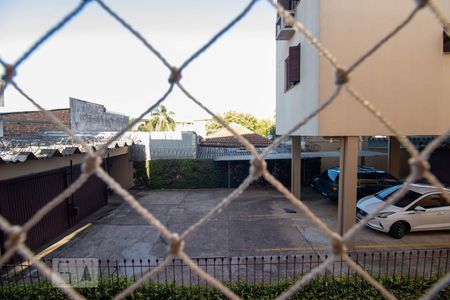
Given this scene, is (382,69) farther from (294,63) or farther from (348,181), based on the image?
(348,181)

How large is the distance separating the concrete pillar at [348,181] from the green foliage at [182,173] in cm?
707

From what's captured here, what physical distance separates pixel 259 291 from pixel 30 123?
37.1 feet

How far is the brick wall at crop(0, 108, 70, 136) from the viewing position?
1041 centimetres

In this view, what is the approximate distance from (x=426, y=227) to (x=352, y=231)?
7.32 m

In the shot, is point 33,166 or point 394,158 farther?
point 394,158

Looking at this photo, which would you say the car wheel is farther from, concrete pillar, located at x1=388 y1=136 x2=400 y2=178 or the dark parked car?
concrete pillar, located at x1=388 y1=136 x2=400 y2=178

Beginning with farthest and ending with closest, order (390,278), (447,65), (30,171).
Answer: (30,171), (447,65), (390,278)

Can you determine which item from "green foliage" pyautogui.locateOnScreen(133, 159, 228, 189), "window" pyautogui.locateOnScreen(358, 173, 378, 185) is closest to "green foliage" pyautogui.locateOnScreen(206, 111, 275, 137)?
"green foliage" pyautogui.locateOnScreen(133, 159, 228, 189)

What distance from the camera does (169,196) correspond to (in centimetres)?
1131

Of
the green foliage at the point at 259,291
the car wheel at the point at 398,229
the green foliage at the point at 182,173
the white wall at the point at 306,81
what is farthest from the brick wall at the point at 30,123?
the car wheel at the point at 398,229

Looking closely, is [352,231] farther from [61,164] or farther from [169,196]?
[169,196]

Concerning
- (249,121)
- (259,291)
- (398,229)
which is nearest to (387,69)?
(398,229)

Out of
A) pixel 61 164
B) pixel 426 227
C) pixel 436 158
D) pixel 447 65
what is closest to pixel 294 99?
pixel 447 65

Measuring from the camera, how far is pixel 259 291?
12.4 feet
